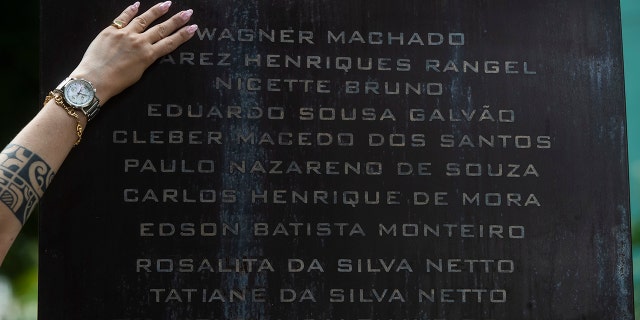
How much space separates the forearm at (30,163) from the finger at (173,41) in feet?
1.48

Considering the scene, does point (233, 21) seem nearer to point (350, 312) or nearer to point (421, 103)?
point (421, 103)

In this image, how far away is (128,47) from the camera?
16.2 ft

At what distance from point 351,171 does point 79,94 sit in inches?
49.1

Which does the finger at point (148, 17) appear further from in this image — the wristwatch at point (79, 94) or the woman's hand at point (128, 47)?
the wristwatch at point (79, 94)

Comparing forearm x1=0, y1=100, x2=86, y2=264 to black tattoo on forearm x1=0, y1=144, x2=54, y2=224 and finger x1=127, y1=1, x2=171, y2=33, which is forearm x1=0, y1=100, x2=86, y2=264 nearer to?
black tattoo on forearm x1=0, y1=144, x2=54, y2=224

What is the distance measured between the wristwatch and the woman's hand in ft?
0.10

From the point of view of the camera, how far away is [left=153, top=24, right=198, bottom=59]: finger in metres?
5.02

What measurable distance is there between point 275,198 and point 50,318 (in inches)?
43.3

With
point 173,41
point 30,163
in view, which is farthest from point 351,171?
point 30,163

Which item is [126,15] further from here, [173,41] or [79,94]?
[79,94]

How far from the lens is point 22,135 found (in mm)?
4758

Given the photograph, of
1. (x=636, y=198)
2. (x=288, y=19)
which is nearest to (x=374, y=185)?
(x=288, y=19)

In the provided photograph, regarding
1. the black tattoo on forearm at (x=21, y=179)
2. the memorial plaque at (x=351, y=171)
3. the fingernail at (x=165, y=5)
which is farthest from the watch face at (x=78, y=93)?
the fingernail at (x=165, y=5)

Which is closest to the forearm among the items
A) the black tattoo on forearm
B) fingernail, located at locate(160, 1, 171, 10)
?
the black tattoo on forearm
